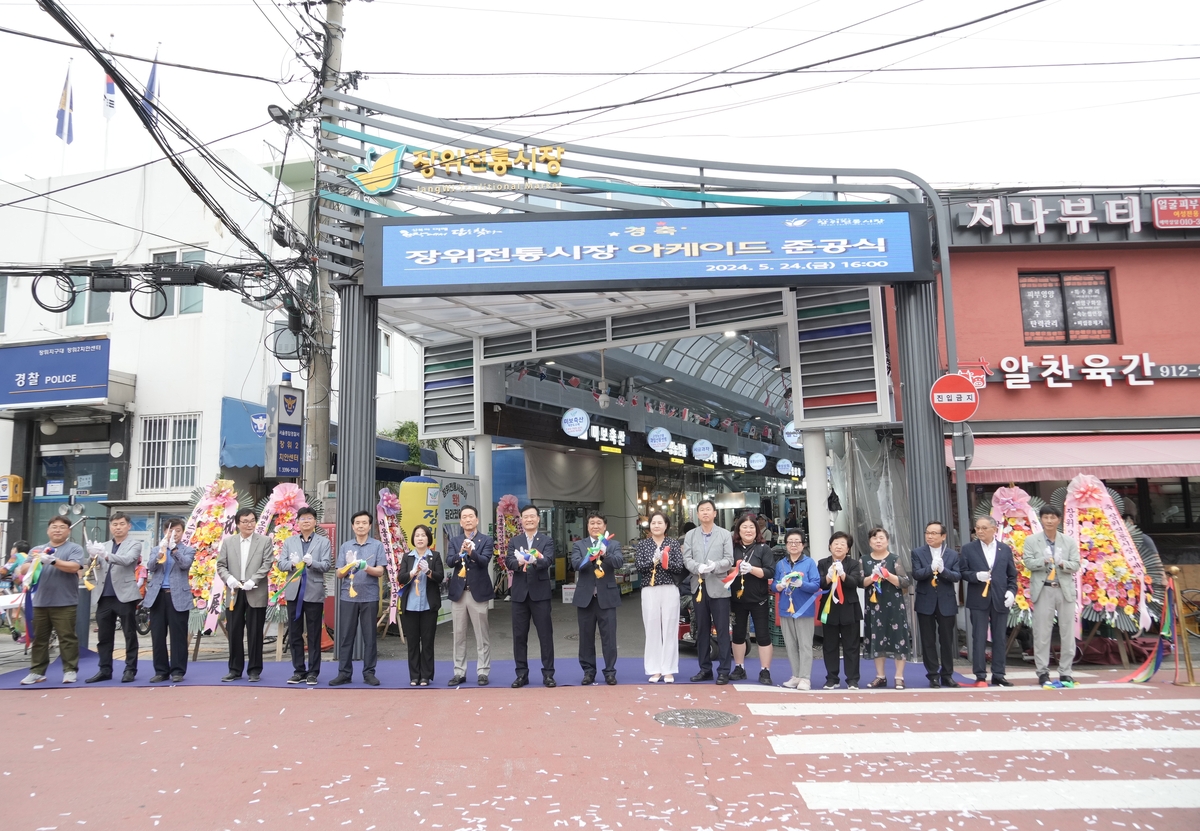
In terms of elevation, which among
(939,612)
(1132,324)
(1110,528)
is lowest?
(939,612)

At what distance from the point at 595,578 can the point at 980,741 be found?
3798 mm

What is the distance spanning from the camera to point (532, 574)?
845 centimetres

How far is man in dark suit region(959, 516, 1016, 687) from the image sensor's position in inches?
317

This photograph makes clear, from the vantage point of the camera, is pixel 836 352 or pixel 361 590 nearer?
pixel 361 590

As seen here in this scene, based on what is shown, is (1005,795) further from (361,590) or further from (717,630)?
(361,590)

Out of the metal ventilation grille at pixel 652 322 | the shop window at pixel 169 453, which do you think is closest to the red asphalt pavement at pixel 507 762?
the metal ventilation grille at pixel 652 322

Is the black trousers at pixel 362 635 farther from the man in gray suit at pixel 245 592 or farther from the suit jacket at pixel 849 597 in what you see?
the suit jacket at pixel 849 597

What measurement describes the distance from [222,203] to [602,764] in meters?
13.8

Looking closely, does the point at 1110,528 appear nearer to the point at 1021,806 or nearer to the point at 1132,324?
the point at 1132,324

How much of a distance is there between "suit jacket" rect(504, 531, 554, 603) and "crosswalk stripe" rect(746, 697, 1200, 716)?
2.43 metres

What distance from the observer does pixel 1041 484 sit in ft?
37.8

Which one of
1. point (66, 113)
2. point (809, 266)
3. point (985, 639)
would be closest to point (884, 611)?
point (985, 639)

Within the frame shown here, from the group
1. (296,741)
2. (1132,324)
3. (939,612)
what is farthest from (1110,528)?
(296,741)

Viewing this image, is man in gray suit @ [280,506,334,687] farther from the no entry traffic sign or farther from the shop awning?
the shop awning
